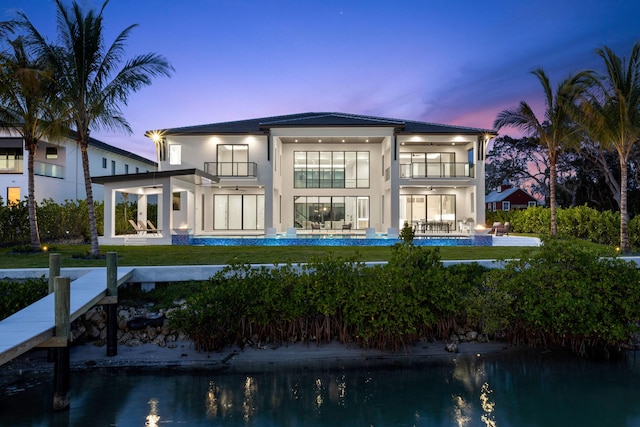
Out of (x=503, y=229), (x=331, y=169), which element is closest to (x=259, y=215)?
(x=331, y=169)

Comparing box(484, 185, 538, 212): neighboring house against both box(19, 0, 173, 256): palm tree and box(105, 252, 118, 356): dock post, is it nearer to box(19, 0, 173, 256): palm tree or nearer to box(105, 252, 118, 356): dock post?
box(19, 0, 173, 256): palm tree

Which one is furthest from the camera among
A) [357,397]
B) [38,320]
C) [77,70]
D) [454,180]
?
[454,180]

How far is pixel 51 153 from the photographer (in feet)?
84.9

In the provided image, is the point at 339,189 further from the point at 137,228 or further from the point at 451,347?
the point at 451,347

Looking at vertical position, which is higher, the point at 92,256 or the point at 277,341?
the point at 92,256

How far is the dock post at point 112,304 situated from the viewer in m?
7.12

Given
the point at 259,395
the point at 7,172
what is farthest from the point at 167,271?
the point at 7,172

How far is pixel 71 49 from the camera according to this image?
37.6ft

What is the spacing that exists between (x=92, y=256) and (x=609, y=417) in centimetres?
1210

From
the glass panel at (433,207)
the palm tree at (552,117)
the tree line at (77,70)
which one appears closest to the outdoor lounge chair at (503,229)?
the palm tree at (552,117)

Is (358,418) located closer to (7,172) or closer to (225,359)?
(225,359)

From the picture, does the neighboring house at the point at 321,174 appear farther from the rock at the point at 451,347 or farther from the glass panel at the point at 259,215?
the rock at the point at 451,347

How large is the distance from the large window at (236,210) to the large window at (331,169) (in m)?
2.56

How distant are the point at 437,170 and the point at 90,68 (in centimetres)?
1831
